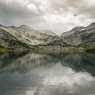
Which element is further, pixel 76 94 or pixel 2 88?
pixel 2 88

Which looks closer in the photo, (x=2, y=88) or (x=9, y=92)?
(x=9, y=92)

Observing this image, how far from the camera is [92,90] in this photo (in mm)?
48156

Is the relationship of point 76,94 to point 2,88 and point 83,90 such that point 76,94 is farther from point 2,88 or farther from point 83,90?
point 2,88

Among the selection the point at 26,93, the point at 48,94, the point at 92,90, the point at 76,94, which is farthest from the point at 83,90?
the point at 26,93

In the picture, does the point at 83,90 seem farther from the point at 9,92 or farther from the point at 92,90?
the point at 9,92

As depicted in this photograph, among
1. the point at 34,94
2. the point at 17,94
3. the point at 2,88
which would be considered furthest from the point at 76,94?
the point at 2,88

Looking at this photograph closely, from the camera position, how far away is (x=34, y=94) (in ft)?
142

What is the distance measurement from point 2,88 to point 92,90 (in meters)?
21.1

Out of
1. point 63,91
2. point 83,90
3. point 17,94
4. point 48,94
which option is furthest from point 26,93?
point 83,90

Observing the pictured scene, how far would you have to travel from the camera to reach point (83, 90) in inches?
1901

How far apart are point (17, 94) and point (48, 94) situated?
639cm

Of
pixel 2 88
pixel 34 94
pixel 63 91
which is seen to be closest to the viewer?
pixel 34 94

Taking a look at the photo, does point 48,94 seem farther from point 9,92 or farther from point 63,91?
point 9,92

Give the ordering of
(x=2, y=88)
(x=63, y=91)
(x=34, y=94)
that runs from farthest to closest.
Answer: (x=2, y=88)
(x=63, y=91)
(x=34, y=94)
